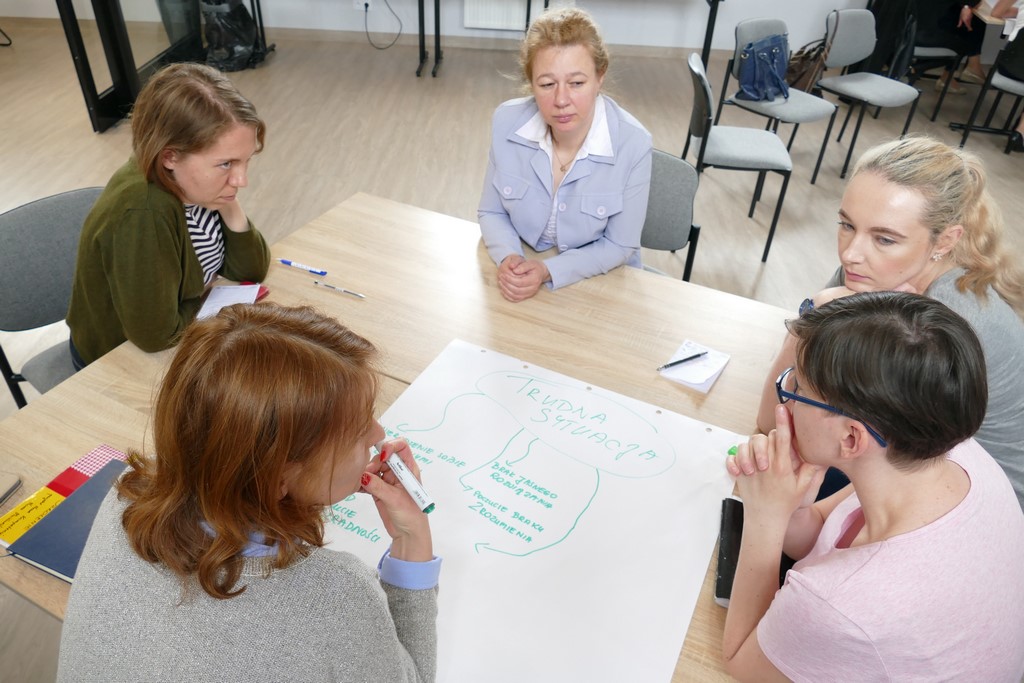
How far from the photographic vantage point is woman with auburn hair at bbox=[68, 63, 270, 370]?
1.46 metres

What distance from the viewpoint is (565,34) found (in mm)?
1795

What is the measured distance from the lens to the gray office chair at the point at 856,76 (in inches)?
161

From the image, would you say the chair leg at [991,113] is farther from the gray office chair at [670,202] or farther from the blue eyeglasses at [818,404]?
the blue eyeglasses at [818,404]

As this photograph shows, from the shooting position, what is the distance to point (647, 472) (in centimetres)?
127

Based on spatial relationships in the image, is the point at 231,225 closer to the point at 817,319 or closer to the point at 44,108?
the point at 817,319

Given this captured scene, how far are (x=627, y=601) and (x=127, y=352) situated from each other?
1.16 m

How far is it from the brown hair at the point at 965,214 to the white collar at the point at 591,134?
2.40 ft

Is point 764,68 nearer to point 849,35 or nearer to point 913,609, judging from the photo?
point 849,35

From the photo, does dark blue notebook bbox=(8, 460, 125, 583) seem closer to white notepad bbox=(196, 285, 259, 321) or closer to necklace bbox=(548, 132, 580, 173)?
white notepad bbox=(196, 285, 259, 321)

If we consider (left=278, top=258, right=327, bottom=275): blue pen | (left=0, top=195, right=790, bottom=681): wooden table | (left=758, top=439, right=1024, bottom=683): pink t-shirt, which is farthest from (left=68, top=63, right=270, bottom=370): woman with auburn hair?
(left=758, top=439, right=1024, bottom=683): pink t-shirt

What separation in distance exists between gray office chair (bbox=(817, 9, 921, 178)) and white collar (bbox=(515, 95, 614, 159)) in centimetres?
284

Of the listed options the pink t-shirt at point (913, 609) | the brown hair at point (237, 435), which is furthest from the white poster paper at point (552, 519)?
the brown hair at point (237, 435)

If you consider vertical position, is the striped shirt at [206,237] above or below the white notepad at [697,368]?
above

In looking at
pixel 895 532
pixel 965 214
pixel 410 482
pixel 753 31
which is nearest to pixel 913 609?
pixel 895 532
